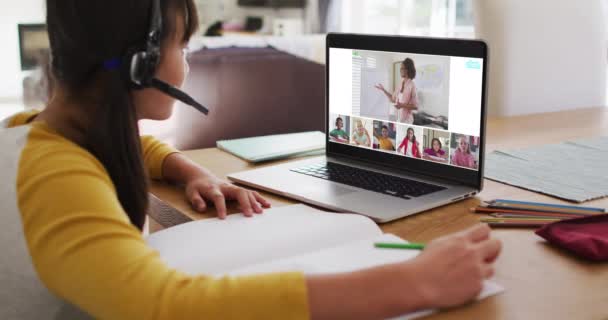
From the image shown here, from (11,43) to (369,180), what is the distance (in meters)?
4.83

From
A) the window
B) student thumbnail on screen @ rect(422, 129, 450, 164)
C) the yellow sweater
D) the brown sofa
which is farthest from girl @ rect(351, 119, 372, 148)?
the window

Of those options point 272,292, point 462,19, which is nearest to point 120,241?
point 272,292

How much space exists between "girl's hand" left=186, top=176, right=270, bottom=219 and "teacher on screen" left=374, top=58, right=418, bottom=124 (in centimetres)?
28

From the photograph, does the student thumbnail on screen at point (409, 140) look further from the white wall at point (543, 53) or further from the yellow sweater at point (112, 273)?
the white wall at point (543, 53)

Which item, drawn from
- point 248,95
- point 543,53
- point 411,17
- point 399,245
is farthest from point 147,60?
point 411,17

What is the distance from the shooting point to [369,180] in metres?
1.08

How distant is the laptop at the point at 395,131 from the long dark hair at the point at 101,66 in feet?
1.01

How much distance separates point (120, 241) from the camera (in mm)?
625

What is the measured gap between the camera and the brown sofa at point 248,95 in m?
2.28

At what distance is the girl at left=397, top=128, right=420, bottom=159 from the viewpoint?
3.60 ft

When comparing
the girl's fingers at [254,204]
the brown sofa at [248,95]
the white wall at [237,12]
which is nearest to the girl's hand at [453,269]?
the girl's fingers at [254,204]

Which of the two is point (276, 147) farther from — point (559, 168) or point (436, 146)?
point (559, 168)

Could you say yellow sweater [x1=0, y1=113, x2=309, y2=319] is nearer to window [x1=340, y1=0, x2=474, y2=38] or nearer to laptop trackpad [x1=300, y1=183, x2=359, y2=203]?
A: laptop trackpad [x1=300, y1=183, x2=359, y2=203]

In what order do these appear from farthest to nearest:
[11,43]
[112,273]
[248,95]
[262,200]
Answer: [11,43] → [248,95] → [262,200] → [112,273]
